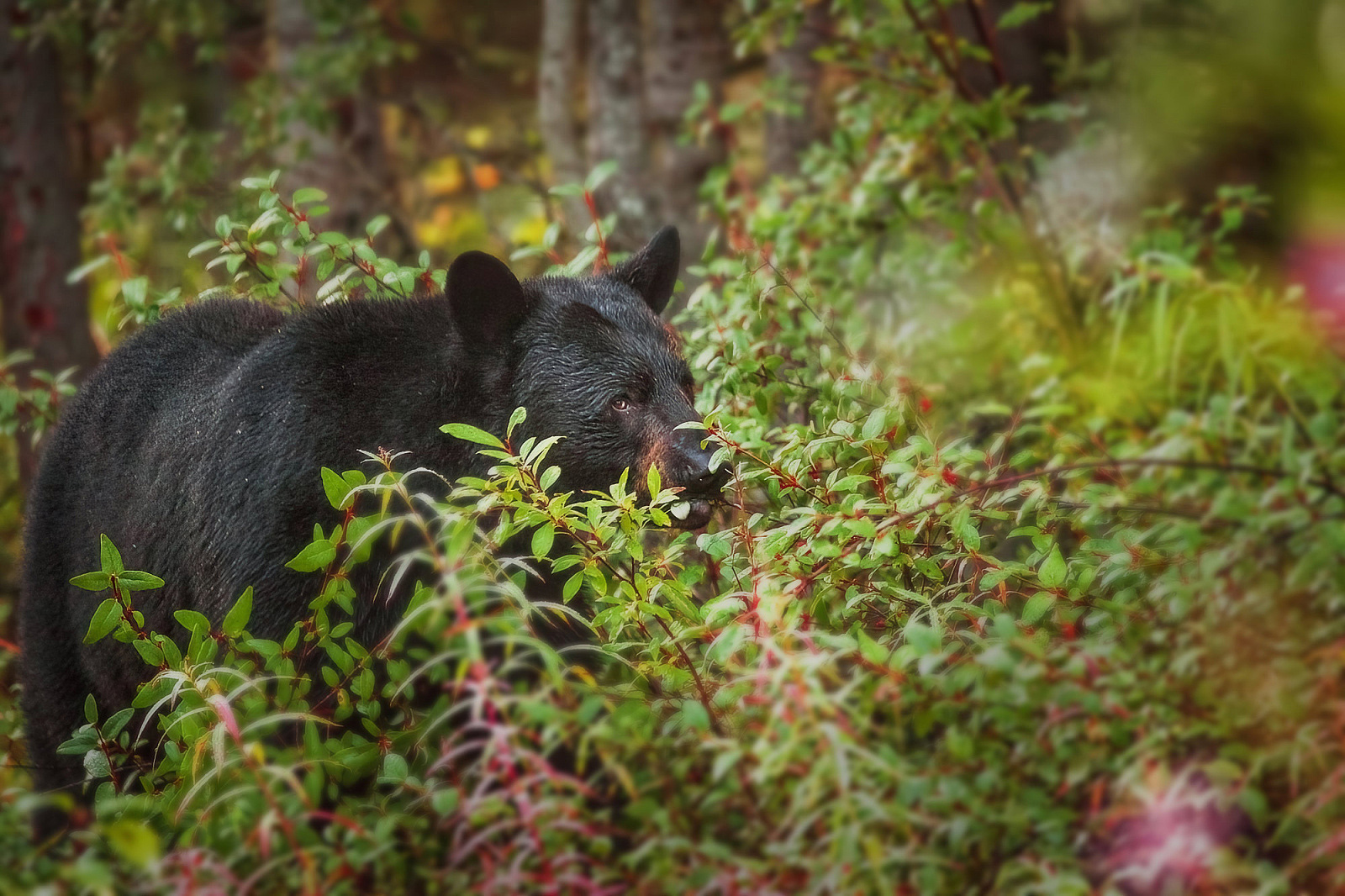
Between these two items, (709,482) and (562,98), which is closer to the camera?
(709,482)

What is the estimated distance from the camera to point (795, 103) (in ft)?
26.3

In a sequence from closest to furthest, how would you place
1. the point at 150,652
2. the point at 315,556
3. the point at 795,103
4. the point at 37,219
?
the point at 315,556
the point at 150,652
the point at 37,219
the point at 795,103

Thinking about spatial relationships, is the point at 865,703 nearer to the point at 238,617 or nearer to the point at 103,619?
the point at 238,617

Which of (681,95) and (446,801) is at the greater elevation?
(681,95)

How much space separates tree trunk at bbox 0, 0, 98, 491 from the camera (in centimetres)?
776

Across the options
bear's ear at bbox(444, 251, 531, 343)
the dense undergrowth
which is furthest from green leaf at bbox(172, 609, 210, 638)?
bear's ear at bbox(444, 251, 531, 343)

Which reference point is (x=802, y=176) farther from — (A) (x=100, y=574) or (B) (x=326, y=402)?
(A) (x=100, y=574)

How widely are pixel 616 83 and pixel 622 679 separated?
228 inches

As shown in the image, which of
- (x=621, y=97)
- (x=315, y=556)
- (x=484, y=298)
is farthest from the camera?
(x=621, y=97)

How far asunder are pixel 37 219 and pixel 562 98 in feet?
11.5

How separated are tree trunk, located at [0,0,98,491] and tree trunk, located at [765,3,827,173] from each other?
4694 millimetres

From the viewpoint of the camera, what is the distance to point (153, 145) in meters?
7.66

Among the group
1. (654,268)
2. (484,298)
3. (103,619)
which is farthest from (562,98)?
(103,619)

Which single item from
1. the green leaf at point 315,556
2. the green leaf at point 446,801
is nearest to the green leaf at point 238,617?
the green leaf at point 315,556
